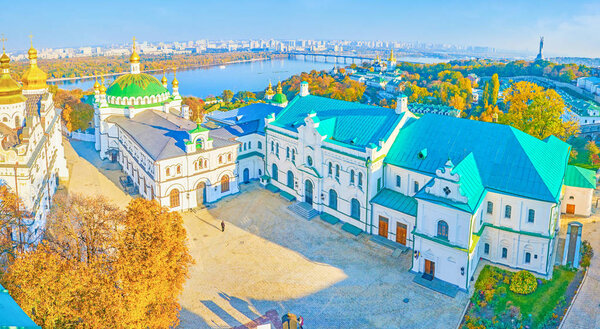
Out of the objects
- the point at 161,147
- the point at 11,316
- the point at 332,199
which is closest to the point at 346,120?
the point at 332,199

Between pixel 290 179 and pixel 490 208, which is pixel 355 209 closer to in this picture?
pixel 290 179

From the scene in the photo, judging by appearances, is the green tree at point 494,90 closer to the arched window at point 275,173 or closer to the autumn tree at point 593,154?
the autumn tree at point 593,154

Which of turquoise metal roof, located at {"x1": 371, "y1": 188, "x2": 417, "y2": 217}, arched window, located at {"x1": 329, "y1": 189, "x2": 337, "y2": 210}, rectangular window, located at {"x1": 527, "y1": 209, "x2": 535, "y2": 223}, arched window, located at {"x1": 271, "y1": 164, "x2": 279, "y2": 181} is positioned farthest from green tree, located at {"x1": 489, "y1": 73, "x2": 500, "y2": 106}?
rectangular window, located at {"x1": 527, "y1": 209, "x2": 535, "y2": 223}

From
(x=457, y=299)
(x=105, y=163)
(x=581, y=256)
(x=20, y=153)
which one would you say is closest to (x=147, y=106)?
(x=105, y=163)

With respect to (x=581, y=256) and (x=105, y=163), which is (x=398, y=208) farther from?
(x=105, y=163)

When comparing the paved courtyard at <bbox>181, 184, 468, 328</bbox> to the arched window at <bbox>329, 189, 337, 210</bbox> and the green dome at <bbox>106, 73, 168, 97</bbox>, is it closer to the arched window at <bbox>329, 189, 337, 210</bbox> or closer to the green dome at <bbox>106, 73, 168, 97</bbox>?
the arched window at <bbox>329, 189, 337, 210</bbox>
